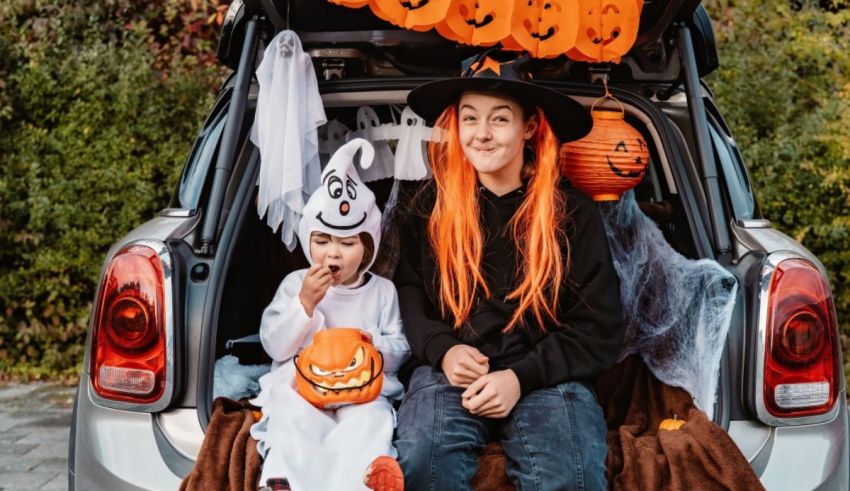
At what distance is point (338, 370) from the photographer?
238 centimetres

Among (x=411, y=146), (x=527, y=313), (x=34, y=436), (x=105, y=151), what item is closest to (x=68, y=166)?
(x=105, y=151)

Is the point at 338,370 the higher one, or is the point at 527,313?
the point at 527,313

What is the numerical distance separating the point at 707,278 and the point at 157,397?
151 cm

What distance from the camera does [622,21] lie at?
2.69 meters

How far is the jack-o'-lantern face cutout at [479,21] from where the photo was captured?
2.67 meters

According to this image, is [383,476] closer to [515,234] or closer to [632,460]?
[632,460]

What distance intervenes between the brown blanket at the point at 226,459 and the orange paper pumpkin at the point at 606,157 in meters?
1.35

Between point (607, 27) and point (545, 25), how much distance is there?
0.61 feet

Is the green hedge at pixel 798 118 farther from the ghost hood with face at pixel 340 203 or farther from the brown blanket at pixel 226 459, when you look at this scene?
the brown blanket at pixel 226 459

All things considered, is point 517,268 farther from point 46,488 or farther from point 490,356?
point 46,488

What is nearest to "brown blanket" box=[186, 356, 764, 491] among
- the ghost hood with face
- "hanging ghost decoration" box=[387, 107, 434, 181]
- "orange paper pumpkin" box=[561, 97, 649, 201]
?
the ghost hood with face

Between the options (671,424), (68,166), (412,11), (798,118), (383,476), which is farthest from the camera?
(798,118)

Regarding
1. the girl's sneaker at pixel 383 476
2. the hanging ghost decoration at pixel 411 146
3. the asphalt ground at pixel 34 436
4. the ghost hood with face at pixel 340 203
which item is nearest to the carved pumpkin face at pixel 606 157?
the hanging ghost decoration at pixel 411 146

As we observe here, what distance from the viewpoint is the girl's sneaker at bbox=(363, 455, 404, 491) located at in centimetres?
213
